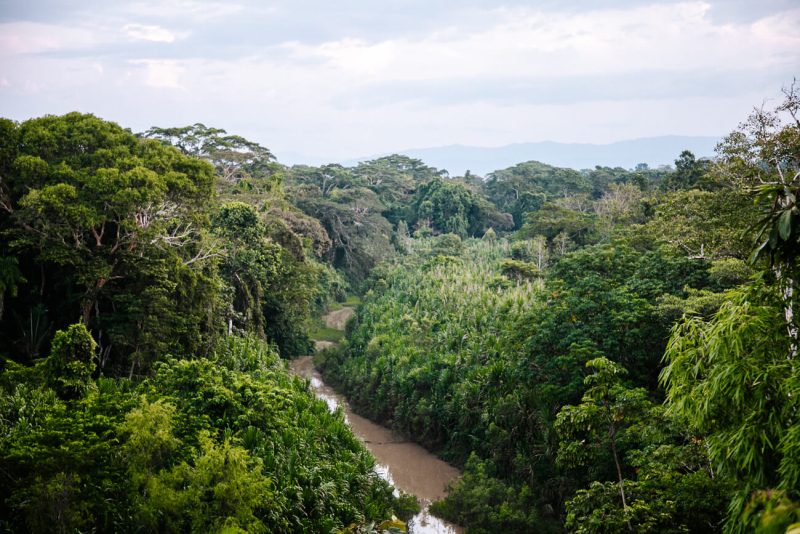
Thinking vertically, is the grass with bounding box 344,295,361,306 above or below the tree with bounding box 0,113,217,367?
below

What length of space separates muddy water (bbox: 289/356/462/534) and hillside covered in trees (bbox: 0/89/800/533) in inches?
20.4

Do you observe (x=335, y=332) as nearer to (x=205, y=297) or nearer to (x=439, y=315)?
(x=439, y=315)

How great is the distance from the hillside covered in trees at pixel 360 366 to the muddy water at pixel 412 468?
0.52 meters

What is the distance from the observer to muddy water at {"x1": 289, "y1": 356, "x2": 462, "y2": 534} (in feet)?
49.2

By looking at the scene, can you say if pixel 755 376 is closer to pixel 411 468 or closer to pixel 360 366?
pixel 411 468

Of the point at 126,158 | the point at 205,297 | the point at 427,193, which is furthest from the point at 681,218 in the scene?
the point at 427,193

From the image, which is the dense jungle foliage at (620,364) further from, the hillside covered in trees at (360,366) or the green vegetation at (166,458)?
the green vegetation at (166,458)

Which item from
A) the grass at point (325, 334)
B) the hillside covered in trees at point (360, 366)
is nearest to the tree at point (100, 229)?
the hillside covered in trees at point (360, 366)

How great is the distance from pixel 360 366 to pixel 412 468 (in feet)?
21.3

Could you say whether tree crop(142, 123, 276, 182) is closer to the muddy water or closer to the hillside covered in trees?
the hillside covered in trees

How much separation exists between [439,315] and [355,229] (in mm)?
12777

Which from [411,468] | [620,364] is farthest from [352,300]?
[620,364]

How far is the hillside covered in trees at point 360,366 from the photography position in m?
5.99

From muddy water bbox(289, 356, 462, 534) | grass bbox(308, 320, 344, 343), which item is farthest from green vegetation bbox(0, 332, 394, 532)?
grass bbox(308, 320, 344, 343)
